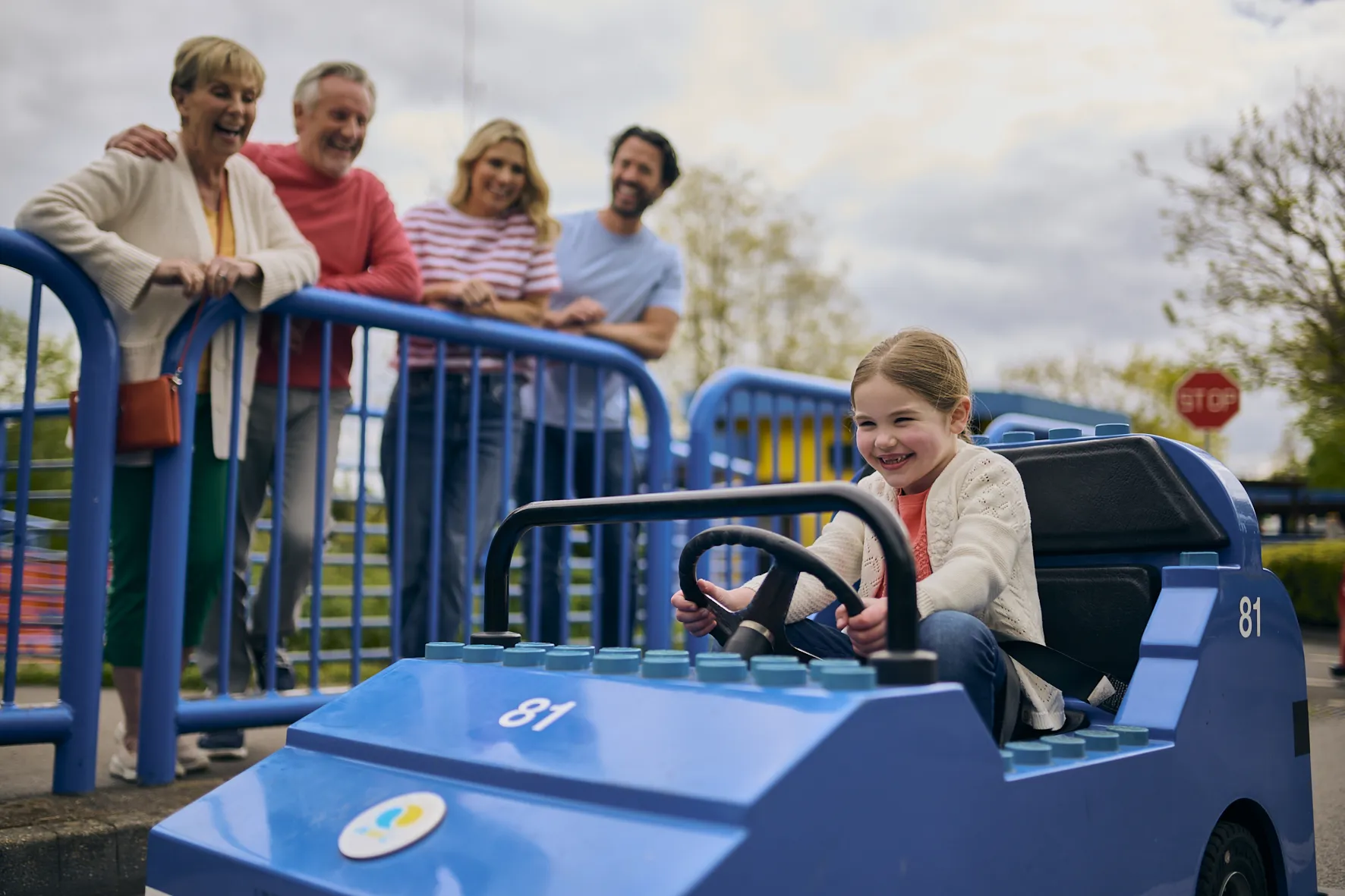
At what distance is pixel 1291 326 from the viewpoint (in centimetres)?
1700

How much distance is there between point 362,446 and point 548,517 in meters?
1.90

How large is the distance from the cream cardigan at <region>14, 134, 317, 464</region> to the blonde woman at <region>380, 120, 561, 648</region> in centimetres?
54

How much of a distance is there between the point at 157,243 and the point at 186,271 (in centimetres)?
23

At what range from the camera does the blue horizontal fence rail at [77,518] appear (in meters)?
2.86

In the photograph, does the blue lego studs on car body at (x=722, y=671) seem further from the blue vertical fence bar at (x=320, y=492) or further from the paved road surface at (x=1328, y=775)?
the blue vertical fence bar at (x=320, y=492)

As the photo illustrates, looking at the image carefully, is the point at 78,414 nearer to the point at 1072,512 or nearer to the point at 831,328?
the point at 1072,512

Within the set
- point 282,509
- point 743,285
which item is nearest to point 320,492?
point 282,509

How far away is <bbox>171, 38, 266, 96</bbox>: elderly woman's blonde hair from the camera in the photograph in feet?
10.4

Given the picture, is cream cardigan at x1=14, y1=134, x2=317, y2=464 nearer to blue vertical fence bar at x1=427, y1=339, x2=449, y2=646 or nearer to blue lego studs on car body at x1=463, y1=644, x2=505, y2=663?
blue vertical fence bar at x1=427, y1=339, x2=449, y2=646

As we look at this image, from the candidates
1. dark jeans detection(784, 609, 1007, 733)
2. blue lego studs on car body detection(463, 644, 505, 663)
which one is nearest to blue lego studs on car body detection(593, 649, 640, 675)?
blue lego studs on car body detection(463, 644, 505, 663)

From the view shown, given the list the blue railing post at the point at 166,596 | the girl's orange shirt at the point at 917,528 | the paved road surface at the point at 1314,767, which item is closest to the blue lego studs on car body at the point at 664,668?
the girl's orange shirt at the point at 917,528

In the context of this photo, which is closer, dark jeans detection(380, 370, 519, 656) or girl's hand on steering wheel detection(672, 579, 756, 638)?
girl's hand on steering wheel detection(672, 579, 756, 638)

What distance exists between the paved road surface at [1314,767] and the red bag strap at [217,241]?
3.45ft

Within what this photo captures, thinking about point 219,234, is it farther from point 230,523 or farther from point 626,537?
point 626,537
